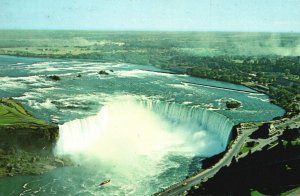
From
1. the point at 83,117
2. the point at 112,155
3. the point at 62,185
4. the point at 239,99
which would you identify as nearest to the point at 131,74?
the point at 239,99

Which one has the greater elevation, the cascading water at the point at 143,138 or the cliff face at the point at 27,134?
the cliff face at the point at 27,134

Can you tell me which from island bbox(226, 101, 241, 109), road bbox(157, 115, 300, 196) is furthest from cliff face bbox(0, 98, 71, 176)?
island bbox(226, 101, 241, 109)

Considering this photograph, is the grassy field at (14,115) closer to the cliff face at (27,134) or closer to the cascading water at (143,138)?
the cliff face at (27,134)

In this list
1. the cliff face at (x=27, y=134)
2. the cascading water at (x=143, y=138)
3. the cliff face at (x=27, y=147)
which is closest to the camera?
the cliff face at (x=27, y=147)

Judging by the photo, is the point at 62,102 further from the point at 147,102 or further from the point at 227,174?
the point at 227,174

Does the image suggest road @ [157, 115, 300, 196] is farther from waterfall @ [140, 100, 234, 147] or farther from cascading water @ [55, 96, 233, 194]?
cascading water @ [55, 96, 233, 194]

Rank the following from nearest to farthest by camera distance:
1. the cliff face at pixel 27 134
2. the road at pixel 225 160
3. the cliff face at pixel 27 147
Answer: the road at pixel 225 160 → the cliff face at pixel 27 147 → the cliff face at pixel 27 134

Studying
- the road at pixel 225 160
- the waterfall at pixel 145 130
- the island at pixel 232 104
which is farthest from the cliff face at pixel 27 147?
the island at pixel 232 104

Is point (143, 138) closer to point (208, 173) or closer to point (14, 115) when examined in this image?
point (208, 173)
